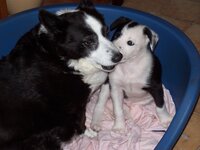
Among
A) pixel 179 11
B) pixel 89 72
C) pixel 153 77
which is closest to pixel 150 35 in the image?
pixel 153 77

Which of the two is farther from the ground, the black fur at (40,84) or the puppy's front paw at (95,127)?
the black fur at (40,84)

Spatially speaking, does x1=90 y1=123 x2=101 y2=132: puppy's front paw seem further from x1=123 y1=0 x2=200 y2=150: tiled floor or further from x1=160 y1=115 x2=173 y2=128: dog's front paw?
x1=123 y1=0 x2=200 y2=150: tiled floor

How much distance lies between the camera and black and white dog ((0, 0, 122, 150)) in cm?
177

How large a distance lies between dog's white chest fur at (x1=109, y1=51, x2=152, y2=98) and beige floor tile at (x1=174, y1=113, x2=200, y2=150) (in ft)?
1.11

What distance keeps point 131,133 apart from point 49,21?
35.1 inches

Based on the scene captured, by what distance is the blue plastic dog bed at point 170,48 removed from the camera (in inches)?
76.4

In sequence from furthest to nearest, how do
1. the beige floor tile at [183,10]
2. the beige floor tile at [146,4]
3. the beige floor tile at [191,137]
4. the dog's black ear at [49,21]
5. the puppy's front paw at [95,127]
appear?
the beige floor tile at [146,4]
the beige floor tile at [183,10]
the puppy's front paw at [95,127]
the beige floor tile at [191,137]
the dog's black ear at [49,21]

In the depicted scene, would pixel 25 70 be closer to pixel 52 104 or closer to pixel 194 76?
pixel 52 104

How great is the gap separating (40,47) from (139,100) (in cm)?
76

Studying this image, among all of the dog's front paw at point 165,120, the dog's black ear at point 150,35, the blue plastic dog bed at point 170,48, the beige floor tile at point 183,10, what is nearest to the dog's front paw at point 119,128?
the dog's front paw at point 165,120

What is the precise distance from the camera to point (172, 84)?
239cm

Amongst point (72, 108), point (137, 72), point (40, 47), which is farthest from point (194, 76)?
point (40, 47)

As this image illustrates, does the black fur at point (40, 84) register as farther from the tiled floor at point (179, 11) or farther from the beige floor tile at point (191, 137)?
the tiled floor at point (179, 11)

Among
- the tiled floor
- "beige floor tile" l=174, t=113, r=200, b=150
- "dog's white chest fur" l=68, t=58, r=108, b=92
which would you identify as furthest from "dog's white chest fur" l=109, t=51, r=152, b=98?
the tiled floor
